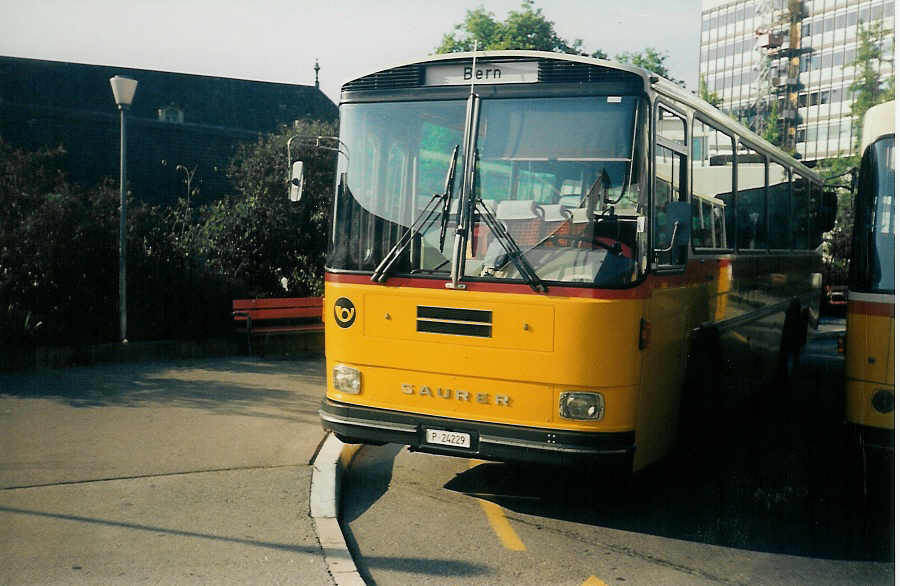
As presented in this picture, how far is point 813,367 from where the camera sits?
15086 mm

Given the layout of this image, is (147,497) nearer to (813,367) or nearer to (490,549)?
(490,549)

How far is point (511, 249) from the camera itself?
573 cm

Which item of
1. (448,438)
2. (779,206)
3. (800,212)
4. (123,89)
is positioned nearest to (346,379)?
(448,438)

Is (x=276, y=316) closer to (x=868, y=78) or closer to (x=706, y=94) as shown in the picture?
(x=706, y=94)

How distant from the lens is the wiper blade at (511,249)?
5.64m

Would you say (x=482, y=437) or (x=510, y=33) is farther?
(x=510, y=33)

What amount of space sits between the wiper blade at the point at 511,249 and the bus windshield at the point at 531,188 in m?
0.01

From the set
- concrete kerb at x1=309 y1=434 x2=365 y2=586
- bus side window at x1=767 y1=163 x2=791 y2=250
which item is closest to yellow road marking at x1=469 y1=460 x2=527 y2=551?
concrete kerb at x1=309 y1=434 x2=365 y2=586

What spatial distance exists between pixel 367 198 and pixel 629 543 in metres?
2.92

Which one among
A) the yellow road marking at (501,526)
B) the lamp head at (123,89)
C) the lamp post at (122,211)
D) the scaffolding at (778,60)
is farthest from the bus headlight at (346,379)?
the lamp head at (123,89)

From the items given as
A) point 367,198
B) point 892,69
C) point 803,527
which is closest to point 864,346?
point 803,527

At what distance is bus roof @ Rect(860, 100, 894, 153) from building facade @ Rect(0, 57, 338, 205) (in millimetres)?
29730

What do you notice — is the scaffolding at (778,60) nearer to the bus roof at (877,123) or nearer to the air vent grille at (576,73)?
the bus roof at (877,123)

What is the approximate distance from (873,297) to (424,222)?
328 cm
